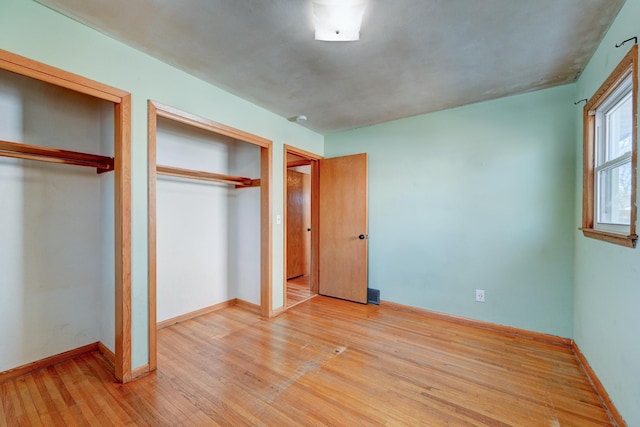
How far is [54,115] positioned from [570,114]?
4.47 m

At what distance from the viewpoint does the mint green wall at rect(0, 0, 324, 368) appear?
4.91 ft

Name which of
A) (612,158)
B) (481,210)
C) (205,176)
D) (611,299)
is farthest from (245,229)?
(612,158)

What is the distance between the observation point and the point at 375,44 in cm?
186

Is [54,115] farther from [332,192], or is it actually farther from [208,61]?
[332,192]

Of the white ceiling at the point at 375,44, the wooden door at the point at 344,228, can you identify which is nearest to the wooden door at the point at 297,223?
the wooden door at the point at 344,228

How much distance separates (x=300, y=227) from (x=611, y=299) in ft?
13.9

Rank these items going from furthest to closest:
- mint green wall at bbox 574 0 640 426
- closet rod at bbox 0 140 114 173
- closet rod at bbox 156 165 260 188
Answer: closet rod at bbox 156 165 260 188 < closet rod at bbox 0 140 114 173 < mint green wall at bbox 574 0 640 426

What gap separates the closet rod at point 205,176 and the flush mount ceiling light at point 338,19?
74.4 inches

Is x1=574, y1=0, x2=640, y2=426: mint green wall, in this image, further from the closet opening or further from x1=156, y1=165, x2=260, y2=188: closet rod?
x1=156, y1=165, x2=260, y2=188: closet rod

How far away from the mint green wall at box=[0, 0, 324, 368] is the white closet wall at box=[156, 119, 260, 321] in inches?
28.8

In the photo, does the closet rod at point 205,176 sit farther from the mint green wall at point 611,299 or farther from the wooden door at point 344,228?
the mint green wall at point 611,299

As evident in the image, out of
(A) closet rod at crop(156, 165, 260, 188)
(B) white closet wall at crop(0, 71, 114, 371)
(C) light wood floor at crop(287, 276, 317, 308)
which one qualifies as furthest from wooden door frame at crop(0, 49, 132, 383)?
(C) light wood floor at crop(287, 276, 317, 308)

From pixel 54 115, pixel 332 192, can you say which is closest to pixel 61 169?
pixel 54 115

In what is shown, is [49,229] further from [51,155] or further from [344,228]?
[344,228]
